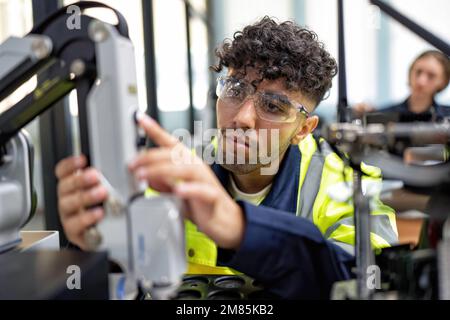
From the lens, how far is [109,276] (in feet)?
1.98

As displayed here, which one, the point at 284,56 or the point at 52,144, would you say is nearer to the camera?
the point at 284,56

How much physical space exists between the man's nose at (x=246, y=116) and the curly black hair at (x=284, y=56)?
3.1 inches

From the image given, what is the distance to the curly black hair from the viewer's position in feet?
3.37

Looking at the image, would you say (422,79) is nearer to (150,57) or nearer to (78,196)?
(150,57)

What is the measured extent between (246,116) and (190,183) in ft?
1.47

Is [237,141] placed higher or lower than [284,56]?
lower

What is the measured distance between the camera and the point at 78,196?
550 millimetres

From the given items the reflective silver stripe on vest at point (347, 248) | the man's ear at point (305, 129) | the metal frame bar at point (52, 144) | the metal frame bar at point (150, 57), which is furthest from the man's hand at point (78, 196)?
the metal frame bar at point (150, 57)

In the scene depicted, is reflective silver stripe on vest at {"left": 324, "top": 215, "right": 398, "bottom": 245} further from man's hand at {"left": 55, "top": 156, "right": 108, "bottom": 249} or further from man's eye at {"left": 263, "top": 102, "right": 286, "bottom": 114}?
man's hand at {"left": 55, "top": 156, "right": 108, "bottom": 249}

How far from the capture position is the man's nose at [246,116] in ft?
3.11

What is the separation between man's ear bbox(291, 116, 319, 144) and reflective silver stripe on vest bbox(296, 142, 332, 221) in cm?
9

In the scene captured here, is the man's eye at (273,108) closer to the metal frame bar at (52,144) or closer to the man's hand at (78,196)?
the man's hand at (78,196)

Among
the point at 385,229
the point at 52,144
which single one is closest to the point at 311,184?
the point at 385,229
